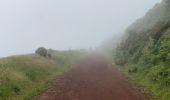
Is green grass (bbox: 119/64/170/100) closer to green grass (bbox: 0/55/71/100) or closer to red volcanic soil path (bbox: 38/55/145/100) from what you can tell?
red volcanic soil path (bbox: 38/55/145/100)

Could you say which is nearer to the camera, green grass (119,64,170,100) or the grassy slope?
green grass (119,64,170,100)

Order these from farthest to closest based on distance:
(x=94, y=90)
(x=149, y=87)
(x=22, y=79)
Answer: (x=22, y=79)
(x=149, y=87)
(x=94, y=90)

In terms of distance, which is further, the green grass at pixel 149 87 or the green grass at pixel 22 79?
the green grass at pixel 22 79

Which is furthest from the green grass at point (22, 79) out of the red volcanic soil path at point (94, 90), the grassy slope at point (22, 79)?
the red volcanic soil path at point (94, 90)

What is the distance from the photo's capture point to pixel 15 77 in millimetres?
23328

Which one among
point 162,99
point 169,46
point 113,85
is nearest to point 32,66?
point 113,85

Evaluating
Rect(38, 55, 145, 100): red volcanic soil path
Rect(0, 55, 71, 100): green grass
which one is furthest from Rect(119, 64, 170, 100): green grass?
Rect(0, 55, 71, 100): green grass

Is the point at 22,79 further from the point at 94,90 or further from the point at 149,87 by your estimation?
the point at 149,87

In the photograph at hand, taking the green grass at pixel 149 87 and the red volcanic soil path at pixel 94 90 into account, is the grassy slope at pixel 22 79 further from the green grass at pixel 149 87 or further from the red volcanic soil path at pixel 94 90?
the green grass at pixel 149 87

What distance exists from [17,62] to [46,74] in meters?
2.79

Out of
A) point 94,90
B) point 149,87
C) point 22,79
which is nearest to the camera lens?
point 94,90

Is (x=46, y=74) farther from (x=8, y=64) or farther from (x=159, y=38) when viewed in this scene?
(x=159, y=38)

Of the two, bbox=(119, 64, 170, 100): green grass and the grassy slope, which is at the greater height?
Result: the grassy slope

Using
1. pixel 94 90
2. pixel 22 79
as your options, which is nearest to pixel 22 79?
pixel 22 79
